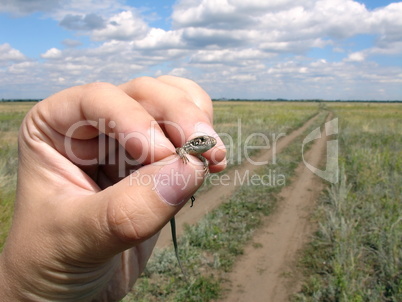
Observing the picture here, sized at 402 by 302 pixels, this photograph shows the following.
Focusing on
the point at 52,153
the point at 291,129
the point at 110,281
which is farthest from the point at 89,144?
the point at 291,129

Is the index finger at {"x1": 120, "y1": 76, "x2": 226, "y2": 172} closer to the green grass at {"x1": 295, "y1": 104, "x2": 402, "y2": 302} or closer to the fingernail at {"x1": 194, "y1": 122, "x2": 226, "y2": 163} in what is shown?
the fingernail at {"x1": 194, "y1": 122, "x2": 226, "y2": 163}

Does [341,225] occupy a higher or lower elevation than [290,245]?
higher

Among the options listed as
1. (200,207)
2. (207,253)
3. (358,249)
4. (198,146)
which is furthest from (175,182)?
(200,207)

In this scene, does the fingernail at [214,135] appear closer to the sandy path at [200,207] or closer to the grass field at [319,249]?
the grass field at [319,249]

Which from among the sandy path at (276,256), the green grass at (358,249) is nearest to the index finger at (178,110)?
the green grass at (358,249)

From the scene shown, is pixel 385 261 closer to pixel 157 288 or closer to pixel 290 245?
pixel 290 245

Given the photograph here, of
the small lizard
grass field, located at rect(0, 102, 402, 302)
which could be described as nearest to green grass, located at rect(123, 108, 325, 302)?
grass field, located at rect(0, 102, 402, 302)

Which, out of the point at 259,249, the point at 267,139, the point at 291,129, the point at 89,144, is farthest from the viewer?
the point at 291,129
